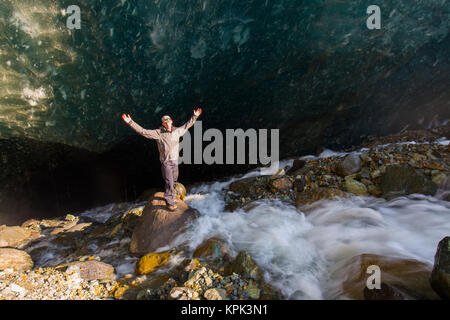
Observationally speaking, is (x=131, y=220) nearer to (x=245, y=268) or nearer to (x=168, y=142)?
(x=168, y=142)

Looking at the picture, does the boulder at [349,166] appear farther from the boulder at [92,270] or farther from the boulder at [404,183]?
the boulder at [92,270]

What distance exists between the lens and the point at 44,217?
775 centimetres

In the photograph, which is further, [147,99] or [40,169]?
[40,169]

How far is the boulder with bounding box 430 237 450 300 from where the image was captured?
8.01 ft

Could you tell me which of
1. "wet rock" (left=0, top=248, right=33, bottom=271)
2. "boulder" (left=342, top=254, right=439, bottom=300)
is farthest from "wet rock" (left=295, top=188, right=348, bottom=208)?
"wet rock" (left=0, top=248, right=33, bottom=271)

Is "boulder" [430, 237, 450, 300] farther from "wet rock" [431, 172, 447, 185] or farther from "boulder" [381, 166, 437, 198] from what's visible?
"wet rock" [431, 172, 447, 185]

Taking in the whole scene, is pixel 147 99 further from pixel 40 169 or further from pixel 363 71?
pixel 363 71

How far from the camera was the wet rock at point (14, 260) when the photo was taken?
14.2ft

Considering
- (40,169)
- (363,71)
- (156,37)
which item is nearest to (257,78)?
(156,37)

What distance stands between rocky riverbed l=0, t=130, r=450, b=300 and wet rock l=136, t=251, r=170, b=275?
20 mm

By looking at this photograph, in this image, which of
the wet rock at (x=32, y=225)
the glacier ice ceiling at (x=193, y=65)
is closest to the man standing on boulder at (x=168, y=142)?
the glacier ice ceiling at (x=193, y=65)

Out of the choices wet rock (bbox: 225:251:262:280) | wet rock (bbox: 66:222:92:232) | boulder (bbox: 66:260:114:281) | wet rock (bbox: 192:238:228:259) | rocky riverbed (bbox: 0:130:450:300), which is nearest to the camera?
rocky riverbed (bbox: 0:130:450:300)

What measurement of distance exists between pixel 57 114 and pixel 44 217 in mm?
4387
